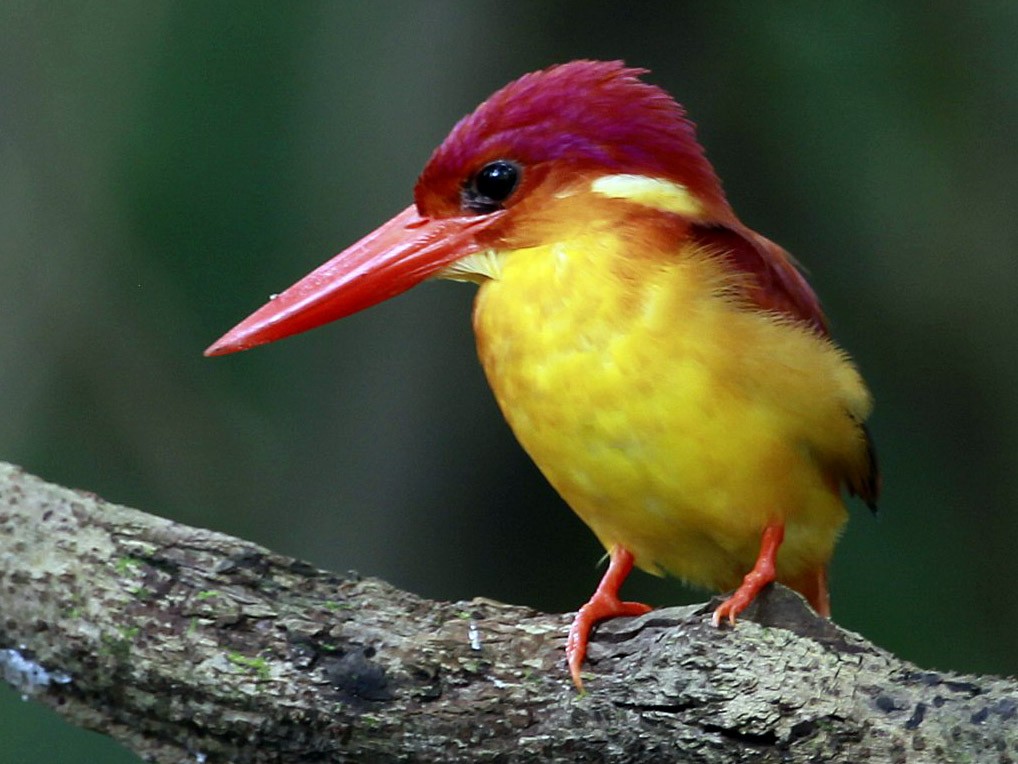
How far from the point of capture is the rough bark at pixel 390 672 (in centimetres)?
147

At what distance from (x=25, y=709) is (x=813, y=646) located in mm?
2235

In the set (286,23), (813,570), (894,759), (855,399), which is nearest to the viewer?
(894,759)

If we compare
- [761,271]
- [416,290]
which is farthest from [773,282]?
[416,290]

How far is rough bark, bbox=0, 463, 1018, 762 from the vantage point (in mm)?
1466

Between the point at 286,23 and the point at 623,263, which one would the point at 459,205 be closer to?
the point at 623,263

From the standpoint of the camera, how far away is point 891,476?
3238 millimetres

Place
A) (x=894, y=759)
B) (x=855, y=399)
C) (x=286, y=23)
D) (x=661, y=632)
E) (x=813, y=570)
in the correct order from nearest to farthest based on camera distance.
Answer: (x=894, y=759) → (x=661, y=632) → (x=855, y=399) → (x=813, y=570) → (x=286, y=23)

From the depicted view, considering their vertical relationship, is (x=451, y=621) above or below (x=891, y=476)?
below

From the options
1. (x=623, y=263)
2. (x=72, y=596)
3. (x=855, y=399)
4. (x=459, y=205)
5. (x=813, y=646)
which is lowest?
(x=813, y=646)

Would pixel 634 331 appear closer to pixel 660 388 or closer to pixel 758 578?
pixel 660 388

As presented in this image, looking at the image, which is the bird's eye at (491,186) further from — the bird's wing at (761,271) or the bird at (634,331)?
the bird's wing at (761,271)

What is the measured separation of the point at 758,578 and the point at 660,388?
250mm

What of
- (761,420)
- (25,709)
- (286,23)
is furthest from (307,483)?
(761,420)

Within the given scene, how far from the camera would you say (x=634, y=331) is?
1.60 meters
